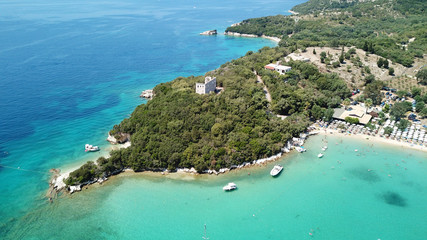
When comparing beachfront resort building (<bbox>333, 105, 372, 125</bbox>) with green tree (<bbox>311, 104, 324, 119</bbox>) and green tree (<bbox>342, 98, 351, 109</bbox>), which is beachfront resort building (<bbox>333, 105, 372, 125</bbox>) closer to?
green tree (<bbox>342, 98, 351, 109</bbox>)

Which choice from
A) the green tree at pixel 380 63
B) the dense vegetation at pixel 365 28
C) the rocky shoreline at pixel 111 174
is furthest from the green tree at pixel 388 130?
the dense vegetation at pixel 365 28

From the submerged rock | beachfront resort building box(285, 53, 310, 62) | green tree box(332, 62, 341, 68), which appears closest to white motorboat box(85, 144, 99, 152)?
the submerged rock

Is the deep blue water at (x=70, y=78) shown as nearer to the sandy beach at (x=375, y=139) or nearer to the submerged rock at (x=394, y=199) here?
the sandy beach at (x=375, y=139)

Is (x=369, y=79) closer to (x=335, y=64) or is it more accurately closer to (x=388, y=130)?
(x=335, y=64)

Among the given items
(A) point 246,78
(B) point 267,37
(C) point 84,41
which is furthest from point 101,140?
(B) point 267,37

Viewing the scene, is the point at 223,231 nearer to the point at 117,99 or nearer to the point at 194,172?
the point at 194,172
